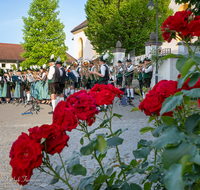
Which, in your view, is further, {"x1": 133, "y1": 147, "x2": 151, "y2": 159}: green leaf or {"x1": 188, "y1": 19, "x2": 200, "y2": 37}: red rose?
{"x1": 133, "y1": 147, "x2": 151, "y2": 159}: green leaf

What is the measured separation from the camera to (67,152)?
4316mm

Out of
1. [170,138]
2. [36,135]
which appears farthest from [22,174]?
[170,138]

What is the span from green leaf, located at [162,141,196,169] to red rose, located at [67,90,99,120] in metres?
0.66

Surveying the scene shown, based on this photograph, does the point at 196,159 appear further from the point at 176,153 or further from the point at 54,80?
the point at 54,80

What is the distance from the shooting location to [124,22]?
2503 cm

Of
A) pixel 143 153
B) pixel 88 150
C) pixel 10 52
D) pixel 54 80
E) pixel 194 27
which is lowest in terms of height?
pixel 143 153

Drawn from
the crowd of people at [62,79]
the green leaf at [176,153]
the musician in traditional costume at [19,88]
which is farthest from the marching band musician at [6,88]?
the green leaf at [176,153]

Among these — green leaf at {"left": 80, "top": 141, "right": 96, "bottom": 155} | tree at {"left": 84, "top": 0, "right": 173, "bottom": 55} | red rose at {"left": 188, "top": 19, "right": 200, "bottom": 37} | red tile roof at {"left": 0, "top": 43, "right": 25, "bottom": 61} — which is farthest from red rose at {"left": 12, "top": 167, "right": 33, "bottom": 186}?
red tile roof at {"left": 0, "top": 43, "right": 25, "bottom": 61}

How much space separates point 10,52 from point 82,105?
61.4m

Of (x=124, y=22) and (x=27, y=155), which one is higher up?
(x=124, y=22)

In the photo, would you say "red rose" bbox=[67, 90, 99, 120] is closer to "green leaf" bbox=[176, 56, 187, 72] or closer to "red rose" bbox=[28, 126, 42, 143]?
"red rose" bbox=[28, 126, 42, 143]

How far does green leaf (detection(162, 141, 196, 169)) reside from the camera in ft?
2.78

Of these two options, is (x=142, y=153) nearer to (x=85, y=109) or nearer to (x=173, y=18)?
(x=85, y=109)

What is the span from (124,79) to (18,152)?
1293 centimetres
